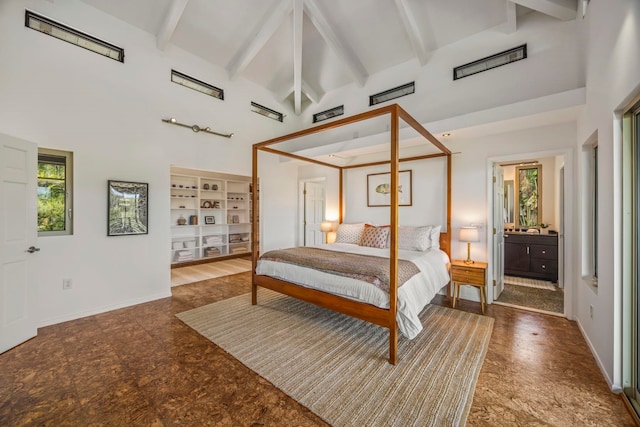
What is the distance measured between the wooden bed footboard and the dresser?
4219 mm

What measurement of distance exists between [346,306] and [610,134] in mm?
2624

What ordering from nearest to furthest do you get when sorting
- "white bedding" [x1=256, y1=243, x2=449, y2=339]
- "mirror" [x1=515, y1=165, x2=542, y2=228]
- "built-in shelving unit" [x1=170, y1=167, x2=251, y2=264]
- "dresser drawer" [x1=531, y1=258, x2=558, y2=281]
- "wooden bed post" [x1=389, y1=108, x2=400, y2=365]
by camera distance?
1. "wooden bed post" [x1=389, y1=108, x2=400, y2=365]
2. "white bedding" [x1=256, y1=243, x2=449, y2=339]
3. "dresser drawer" [x1=531, y1=258, x2=558, y2=281]
4. "mirror" [x1=515, y1=165, x2=542, y2=228]
5. "built-in shelving unit" [x1=170, y1=167, x2=251, y2=264]

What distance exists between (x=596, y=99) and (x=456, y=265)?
2.30 metres

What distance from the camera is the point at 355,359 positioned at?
92.7 inches

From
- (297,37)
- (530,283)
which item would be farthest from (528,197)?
(297,37)

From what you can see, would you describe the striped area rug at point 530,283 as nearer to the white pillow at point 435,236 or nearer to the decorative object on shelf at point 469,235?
the decorative object on shelf at point 469,235

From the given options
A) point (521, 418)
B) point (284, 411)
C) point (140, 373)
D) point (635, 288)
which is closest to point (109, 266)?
point (140, 373)

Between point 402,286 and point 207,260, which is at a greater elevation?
point 402,286

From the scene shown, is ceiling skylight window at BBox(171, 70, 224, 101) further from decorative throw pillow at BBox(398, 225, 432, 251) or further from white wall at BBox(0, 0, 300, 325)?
decorative throw pillow at BBox(398, 225, 432, 251)

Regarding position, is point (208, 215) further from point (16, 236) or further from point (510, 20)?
point (510, 20)

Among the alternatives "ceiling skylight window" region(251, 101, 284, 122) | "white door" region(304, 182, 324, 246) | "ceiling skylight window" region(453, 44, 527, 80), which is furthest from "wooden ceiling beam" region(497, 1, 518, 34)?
"white door" region(304, 182, 324, 246)

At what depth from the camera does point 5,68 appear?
2844mm

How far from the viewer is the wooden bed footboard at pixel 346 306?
90.6 inches

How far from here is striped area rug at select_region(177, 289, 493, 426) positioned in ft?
5.79
